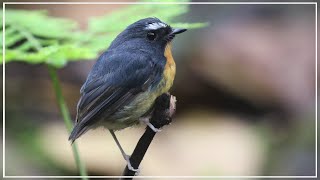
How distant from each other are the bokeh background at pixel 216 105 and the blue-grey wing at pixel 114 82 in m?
1.54

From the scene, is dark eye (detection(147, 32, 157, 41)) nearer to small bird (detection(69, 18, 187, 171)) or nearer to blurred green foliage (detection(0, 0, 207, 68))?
small bird (detection(69, 18, 187, 171))

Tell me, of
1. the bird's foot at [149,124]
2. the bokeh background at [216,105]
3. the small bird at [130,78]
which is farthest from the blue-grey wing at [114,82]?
the bokeh background at [216,105]

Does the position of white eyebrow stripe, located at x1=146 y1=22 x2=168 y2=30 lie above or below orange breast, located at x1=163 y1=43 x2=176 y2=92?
above

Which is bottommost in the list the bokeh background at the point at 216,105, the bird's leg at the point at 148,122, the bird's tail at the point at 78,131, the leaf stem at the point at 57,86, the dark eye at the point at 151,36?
the bokeh background at the point at 216,105

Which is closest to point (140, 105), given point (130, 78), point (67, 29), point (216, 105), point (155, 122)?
point (130, 78)

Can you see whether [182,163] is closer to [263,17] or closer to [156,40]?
[263,17]

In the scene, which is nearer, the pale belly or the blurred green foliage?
the pale belly

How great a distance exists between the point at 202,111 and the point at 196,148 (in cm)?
37

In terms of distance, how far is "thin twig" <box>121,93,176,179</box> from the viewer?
211 cm

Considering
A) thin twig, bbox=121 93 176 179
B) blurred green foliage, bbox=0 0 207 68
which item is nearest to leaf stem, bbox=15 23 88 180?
blurred green foliage, bbox=0 0 207 68

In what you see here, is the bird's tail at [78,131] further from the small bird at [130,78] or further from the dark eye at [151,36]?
the dark eye at [151,36]

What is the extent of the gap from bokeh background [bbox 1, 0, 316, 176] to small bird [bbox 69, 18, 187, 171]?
1.52 metres

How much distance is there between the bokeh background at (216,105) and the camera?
162 inches

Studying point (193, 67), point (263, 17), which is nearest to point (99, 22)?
point (193, 67)
